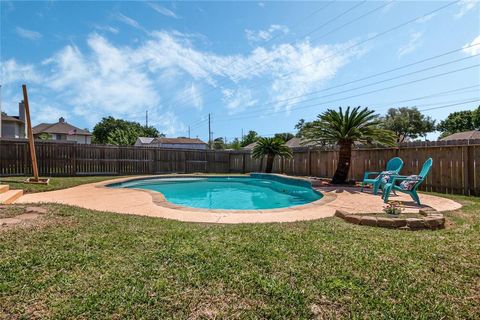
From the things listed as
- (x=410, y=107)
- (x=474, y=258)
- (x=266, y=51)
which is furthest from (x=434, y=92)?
(x=474, y=258)

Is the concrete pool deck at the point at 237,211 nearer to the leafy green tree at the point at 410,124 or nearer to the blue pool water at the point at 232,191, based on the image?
the blue pool water at the point at 232,191

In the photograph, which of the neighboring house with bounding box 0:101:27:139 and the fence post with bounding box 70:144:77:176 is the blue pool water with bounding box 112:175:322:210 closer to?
the fence post with bounding box 70:144:77:176

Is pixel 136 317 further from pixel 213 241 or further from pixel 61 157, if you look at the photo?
pixel 61 157

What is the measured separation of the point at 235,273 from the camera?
2305 millimetres

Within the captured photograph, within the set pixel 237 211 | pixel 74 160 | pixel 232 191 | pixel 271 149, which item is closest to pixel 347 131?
pixel 232 191

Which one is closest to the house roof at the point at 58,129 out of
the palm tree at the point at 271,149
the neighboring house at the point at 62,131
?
the neighboring house at the point at 62,131

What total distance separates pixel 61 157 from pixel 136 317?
14.1 metres

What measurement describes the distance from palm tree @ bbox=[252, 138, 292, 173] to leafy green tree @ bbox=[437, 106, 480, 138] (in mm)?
34489

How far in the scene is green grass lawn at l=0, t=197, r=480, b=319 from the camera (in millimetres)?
1869

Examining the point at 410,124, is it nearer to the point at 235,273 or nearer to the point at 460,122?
the point at 460,122

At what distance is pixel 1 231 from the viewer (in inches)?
123

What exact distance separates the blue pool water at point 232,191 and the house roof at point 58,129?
2701cm

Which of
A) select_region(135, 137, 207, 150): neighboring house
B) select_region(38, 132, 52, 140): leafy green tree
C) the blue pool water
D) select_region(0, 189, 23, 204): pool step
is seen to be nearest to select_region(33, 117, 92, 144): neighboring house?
select_region(38, 132, 52, 140): leafy green tree

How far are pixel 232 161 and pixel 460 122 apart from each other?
39.0 meters
